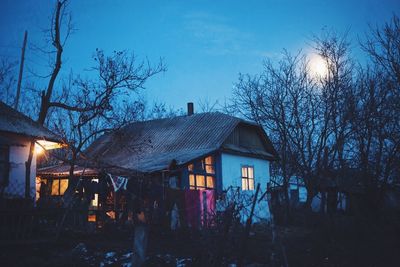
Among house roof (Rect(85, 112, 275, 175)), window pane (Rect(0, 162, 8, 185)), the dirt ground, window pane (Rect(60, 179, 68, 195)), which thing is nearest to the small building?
house roof (Rect(85, 112, 275, 175))

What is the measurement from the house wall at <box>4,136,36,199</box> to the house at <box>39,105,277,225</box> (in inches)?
122

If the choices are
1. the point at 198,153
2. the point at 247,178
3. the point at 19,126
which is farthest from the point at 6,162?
the point at 247,178

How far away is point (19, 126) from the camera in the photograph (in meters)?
12.8

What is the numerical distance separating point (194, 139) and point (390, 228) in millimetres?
10274

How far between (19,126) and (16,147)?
0.87 m

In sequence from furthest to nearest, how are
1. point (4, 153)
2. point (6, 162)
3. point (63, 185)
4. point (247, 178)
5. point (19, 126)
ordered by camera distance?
1. point (247, 178)
2. point (63, 185)
3. point (4, 153)
4. point (19, 126)
5. point (6, 162)

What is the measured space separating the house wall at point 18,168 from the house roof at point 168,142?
11.5 ft

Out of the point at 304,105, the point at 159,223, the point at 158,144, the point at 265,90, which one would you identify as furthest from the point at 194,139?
the point at 159,223

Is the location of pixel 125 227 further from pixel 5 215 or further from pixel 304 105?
pixel 304 105

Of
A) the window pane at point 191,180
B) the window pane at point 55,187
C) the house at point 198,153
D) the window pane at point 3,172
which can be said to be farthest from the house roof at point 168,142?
the window pane at point 3,172

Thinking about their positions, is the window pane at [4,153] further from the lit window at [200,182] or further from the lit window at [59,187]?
the lit window at [200,182]

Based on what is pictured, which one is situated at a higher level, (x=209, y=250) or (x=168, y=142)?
(x=168, y=142)

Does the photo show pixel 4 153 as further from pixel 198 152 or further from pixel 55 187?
pixel 198 152

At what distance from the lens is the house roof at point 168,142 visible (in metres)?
17.3
